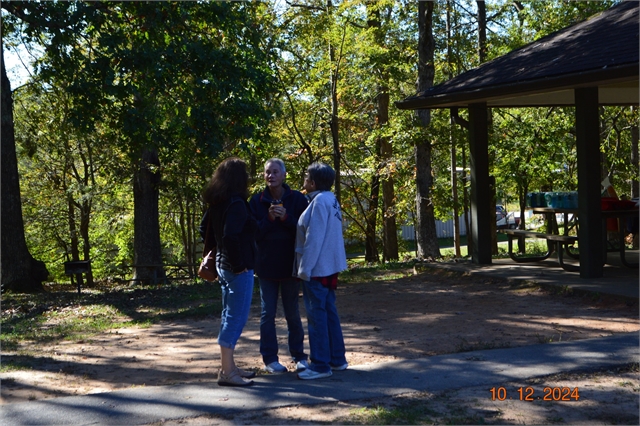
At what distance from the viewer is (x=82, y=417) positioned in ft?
16.4

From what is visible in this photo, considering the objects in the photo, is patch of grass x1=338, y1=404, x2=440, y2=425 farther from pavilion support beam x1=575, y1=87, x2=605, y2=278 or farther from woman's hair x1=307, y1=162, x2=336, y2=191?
pavilion support beam x1=575, y1=87, x2=605, y2=278

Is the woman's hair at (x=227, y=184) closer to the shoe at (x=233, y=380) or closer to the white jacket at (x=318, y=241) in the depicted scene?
the white jacket at (x=318, y=241)

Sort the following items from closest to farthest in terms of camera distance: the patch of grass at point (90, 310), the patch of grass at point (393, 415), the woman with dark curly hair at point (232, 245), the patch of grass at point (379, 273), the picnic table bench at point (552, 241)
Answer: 1. the patch of grass at point (393, 415)
2. the woman with dark curly hair at point (232, 245)
3. the patch of grass at point (90, 310)
4. the picnic table bench at point (552, 241)
5. the patch of grass at point (379, 273)

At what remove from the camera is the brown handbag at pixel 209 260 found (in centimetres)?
561

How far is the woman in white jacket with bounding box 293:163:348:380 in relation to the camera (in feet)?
18.2

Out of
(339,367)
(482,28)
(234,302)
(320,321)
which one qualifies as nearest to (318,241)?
(320,321)

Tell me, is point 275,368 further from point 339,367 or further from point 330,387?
point 330,387

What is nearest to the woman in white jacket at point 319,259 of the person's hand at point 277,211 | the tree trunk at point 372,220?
the person's hand at point 277,211

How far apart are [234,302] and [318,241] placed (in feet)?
2.66

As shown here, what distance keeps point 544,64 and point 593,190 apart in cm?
198

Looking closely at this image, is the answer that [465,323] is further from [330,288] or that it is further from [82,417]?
[82,417]

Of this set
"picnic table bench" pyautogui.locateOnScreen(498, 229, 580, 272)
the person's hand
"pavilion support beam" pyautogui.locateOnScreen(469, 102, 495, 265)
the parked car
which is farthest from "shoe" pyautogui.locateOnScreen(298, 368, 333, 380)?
the parked car

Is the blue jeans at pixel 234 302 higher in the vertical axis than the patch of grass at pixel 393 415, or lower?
higher

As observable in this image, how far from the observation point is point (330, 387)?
18.0ft
